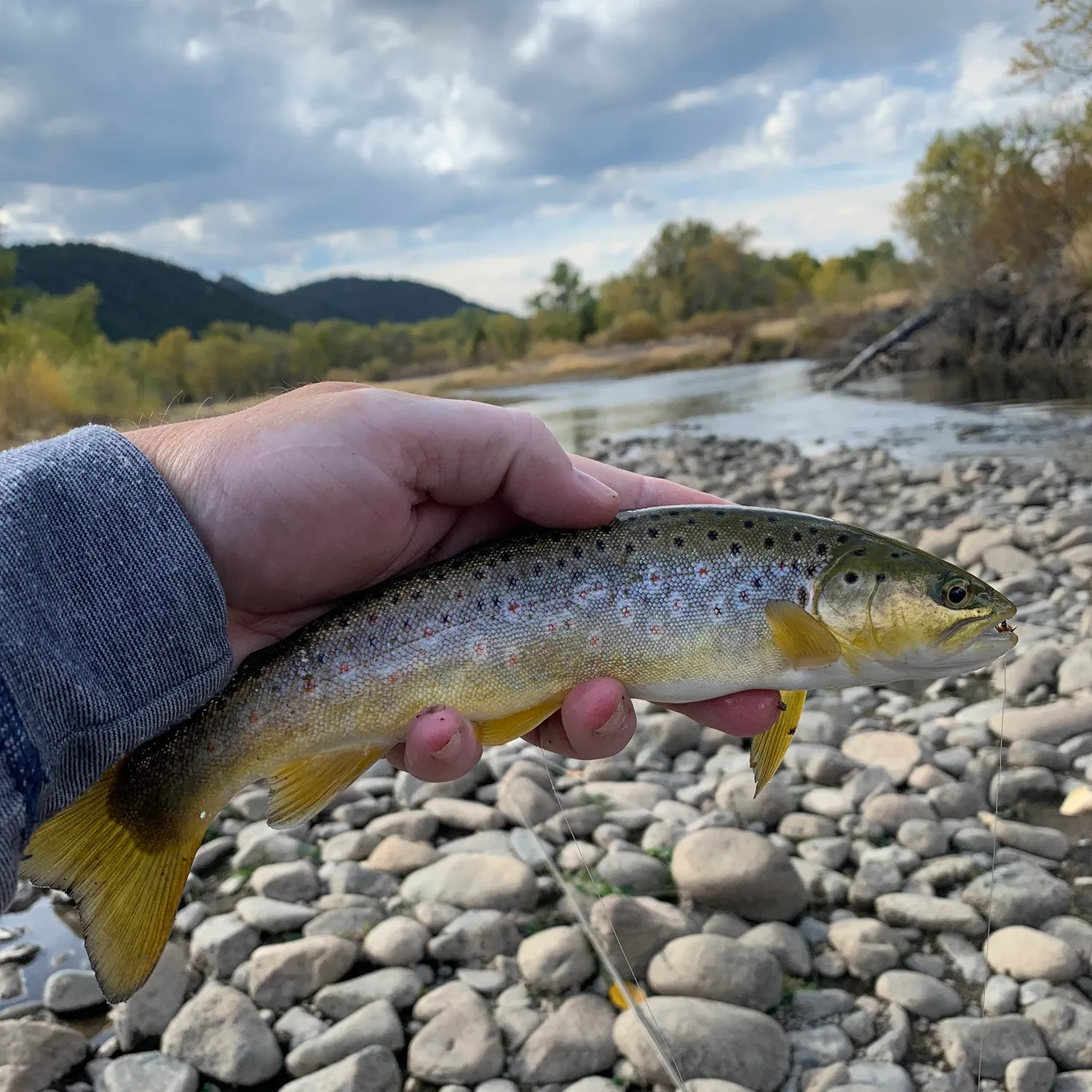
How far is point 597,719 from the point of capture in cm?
321

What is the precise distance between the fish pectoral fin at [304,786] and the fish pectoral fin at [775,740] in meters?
1.35

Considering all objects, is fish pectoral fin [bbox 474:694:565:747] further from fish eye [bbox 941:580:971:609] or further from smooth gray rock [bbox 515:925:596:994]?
fish eye [bbox 941:580:971:609]

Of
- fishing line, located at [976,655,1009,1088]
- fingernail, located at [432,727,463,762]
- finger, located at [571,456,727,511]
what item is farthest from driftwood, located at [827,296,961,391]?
fingernail, located at [432,727,463,762]

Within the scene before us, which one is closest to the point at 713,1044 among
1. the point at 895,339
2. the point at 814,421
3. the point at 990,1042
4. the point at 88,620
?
the point at 990,1042

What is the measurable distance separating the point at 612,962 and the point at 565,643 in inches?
58.6

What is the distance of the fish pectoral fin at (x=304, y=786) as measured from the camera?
9.78ft

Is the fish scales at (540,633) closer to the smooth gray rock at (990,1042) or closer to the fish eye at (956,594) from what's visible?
the fish eye at (956,594)

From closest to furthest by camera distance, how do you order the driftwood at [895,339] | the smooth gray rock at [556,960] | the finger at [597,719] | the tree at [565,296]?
the finger at [597,719]
the smooth gray rock at [556,960]
the driftwood at [895,339]
the tree at [565,296]

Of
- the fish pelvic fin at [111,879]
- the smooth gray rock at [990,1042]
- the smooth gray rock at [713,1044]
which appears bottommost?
the smooth gray rock at [990,1042]

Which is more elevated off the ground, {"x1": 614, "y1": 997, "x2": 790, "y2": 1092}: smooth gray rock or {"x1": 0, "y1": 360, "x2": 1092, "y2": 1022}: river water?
{"x1": 0, "y1": 360, "x2": 1092, "y2": 1022}: river water

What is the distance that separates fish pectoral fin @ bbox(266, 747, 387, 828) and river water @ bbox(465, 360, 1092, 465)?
46.2 ft

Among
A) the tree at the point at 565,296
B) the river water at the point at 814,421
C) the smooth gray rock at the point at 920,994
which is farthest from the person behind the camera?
the tree at the point at 565,296

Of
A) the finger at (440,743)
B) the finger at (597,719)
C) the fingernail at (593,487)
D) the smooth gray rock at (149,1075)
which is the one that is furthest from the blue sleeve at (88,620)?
the smooth gray rock at (149,1075)

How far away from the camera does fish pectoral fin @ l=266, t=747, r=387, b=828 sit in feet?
Result: 9.78
